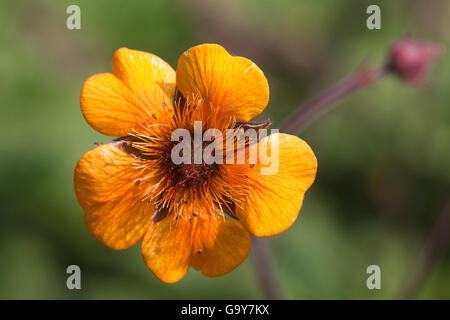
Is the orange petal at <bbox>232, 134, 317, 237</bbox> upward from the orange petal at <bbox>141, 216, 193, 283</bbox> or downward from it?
upward

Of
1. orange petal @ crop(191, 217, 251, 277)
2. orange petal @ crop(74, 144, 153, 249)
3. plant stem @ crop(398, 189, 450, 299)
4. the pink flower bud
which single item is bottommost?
plant stem @ crop(398, 189, 450, 299)

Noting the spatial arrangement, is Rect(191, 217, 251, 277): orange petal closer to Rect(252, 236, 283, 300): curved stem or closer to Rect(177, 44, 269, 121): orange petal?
Rect(177, 44, 269, 121): orange petal

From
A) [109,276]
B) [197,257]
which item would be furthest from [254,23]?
[197,257]

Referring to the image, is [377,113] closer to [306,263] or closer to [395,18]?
[395,18]

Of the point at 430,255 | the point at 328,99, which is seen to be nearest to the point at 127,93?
the point at 328,99

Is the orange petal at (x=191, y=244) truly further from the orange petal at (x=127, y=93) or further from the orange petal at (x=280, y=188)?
the orange petal at (x=127, y=93)

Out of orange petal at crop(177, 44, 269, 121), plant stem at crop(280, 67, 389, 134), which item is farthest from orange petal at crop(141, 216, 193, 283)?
plant stem at crop(280, 67, 389, 134)
